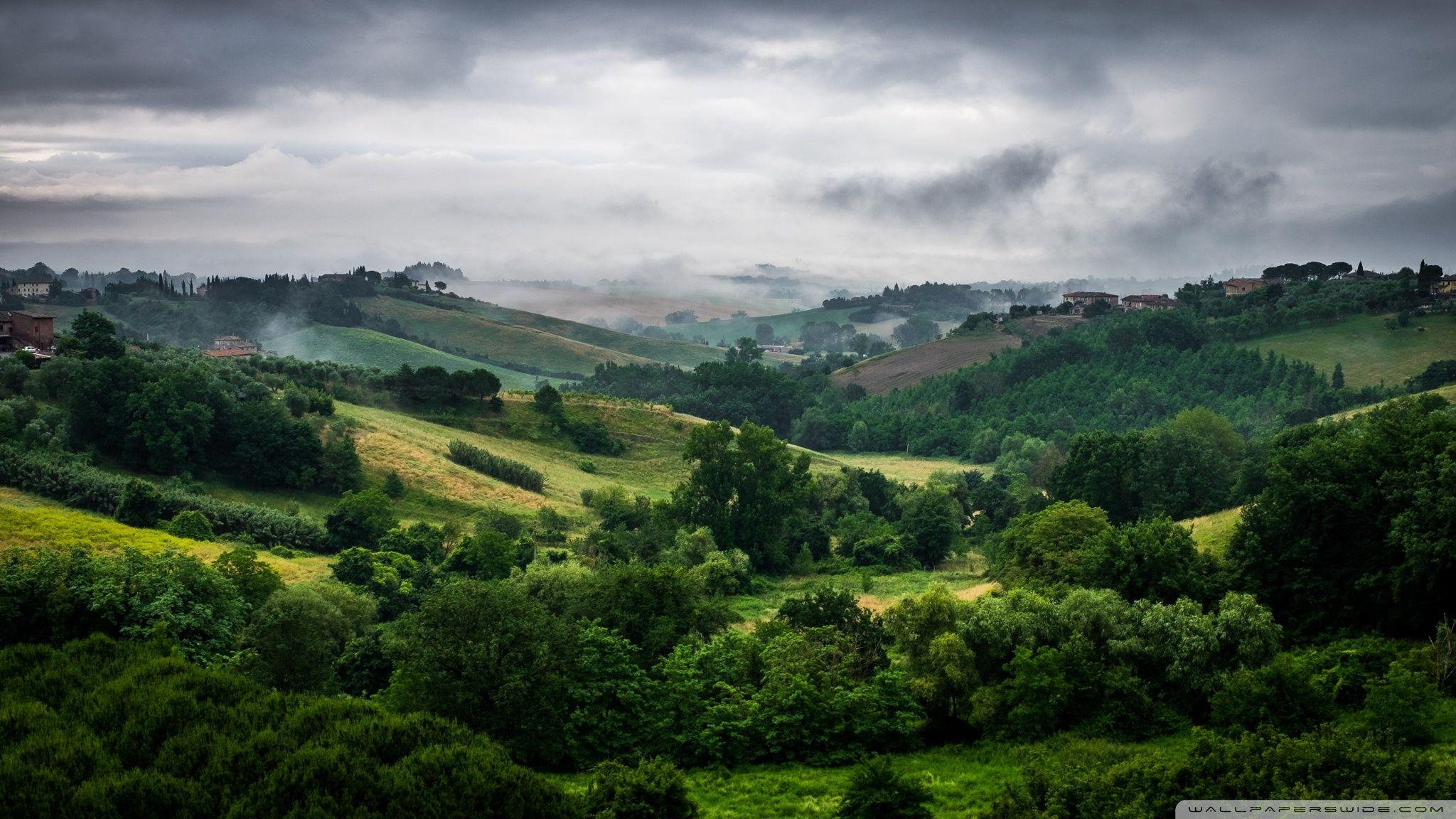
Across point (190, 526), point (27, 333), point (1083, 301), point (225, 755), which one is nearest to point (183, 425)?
point (190, 526)

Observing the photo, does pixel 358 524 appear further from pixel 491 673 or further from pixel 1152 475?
pixel 1152 475

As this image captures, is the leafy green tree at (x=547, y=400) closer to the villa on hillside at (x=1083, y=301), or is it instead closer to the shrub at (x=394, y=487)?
the shrub at (x=394, y=487)

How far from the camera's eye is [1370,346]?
119 meters

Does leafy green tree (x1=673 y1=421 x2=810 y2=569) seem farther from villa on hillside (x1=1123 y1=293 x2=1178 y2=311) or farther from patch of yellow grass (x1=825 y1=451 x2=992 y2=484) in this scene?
villa on hillside (x1=1123 y1=293 x2=1178 y2=311)

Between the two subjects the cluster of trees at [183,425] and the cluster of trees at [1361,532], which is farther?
the cluster of trees at [183,425]

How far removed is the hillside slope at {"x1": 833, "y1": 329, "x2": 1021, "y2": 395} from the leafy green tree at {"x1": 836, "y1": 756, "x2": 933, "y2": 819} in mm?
126941

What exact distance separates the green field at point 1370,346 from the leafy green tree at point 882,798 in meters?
102

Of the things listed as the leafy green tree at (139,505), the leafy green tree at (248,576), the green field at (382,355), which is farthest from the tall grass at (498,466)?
the green field at (382,355)

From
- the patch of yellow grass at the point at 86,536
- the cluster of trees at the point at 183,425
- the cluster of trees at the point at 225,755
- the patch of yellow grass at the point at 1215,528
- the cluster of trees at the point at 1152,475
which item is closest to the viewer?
the cluster of trees at the point at 225,755

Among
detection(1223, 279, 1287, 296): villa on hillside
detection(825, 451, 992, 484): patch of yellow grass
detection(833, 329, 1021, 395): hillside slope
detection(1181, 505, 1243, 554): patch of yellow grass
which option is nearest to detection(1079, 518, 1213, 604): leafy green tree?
detection(1181, 505, 1243, 554): patch of yellow grass

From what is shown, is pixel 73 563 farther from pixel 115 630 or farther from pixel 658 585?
pixel 658 585

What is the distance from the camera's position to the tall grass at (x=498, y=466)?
79.0 metres

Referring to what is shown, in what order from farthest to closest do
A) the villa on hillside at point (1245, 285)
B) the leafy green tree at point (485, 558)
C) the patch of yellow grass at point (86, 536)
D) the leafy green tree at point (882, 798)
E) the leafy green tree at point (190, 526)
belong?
Result: the villa on hillside at point (1245, 285) → the leafy green tree at point (190, 526) → the leafy green tree at point (485, 558) → the patch of yellow grass at point (86, 536) → the leafy green tree at point (882, 798)

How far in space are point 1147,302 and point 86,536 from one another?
160 meters
